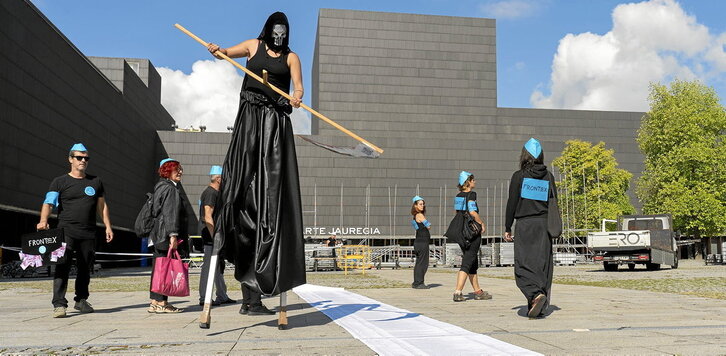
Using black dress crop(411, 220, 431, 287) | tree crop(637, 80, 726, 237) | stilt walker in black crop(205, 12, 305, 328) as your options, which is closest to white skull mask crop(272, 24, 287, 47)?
stilt walker in black crop(205, 12, 305, 328)

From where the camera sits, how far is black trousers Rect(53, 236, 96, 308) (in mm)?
6977

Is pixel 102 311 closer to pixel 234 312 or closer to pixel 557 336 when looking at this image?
pixel 234 312

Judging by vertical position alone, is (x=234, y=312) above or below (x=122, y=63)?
below

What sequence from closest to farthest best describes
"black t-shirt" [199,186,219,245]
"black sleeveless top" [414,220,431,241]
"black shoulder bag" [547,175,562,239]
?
"black shoulder bag" [547,175,562,239], "black t-shirt" [199,186,219,245], "black sleeveless top" [414,220,431,241]

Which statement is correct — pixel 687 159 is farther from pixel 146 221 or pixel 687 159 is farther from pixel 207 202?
pixel 146 221

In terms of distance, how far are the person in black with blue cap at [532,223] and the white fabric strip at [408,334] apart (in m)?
1.18

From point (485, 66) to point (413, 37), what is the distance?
34.9 feet

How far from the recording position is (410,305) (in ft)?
25.6

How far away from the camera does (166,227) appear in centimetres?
721

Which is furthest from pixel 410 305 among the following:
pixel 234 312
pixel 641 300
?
pixel 641 300

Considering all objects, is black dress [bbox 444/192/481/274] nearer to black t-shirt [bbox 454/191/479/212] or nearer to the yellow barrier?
black t-shirt [bbox 454/191/479/212]

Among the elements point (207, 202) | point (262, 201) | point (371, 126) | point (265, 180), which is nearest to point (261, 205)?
point (262, 201)

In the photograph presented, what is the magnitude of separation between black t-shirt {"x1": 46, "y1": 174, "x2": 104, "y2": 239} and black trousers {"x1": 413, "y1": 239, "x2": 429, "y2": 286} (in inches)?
242

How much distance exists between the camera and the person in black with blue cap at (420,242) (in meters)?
12.3
